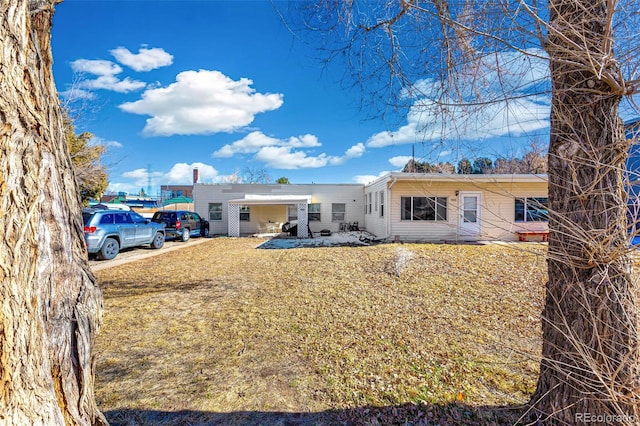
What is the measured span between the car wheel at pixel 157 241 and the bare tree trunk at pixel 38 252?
1256 cm

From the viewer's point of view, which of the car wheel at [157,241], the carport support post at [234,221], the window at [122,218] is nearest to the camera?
the window at [122,218]

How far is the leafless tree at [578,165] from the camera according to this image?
180cm

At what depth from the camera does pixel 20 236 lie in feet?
4.36

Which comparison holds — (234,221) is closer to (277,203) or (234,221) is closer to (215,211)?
(215,211)

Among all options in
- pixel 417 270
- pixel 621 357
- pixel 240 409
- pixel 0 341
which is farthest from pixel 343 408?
pixel 417 270

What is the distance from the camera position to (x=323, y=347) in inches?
150

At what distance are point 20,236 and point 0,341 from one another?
43 centimetres

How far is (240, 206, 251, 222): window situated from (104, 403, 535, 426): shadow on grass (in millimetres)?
18137

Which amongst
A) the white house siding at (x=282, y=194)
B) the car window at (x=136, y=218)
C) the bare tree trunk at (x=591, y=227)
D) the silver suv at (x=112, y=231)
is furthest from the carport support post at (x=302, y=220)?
the bare tree trunk at (x=591, y=227)

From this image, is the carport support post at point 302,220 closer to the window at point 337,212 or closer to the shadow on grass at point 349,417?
the window at point 337,212

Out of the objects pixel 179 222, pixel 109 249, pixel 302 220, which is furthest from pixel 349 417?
pixel 302 220

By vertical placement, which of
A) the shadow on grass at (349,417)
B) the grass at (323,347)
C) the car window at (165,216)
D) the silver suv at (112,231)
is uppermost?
the car window at (165,216)

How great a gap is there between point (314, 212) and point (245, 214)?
4665mm

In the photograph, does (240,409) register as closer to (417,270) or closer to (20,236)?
(20,236)
